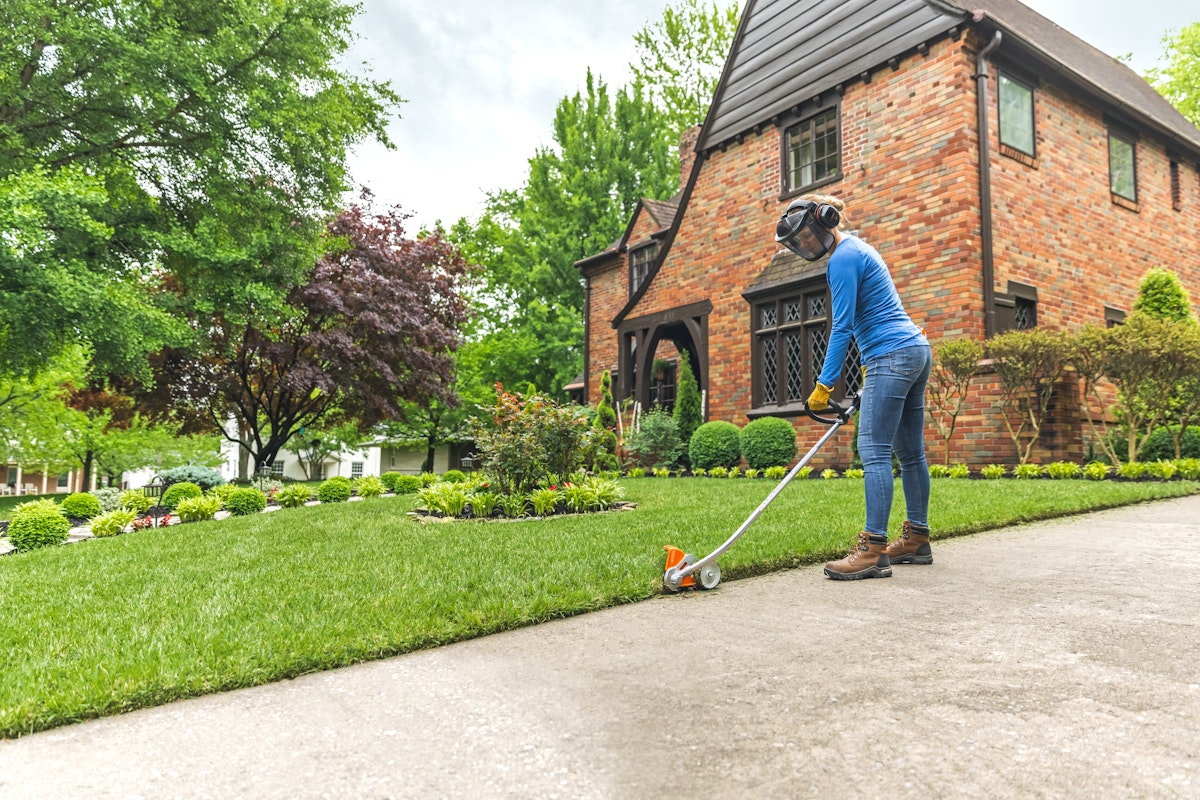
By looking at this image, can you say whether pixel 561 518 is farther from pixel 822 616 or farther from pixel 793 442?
pixel 793 442

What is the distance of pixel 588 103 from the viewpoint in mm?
28703

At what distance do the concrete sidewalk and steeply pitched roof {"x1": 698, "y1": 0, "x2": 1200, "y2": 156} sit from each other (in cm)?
1067

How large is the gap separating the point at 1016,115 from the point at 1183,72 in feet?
62.3

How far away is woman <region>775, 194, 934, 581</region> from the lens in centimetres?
415

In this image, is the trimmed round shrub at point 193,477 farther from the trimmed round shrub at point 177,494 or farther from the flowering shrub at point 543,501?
the flowering shrub at point 543,501

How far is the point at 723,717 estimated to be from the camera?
2213 mm

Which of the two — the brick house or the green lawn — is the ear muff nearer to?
the green lawn

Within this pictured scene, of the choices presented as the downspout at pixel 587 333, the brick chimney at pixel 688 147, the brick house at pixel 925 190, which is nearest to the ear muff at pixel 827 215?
the brick house at pixel 925 190

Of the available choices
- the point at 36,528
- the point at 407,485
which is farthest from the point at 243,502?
the point at 407,485

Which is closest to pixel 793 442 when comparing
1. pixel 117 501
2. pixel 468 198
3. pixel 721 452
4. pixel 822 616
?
pixel 721 452

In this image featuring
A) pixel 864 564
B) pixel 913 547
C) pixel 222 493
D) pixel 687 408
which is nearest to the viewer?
pixel 864 564

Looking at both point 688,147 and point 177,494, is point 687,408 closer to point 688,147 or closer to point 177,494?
point 688,147

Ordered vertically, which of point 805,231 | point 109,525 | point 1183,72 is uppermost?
point 1183,72

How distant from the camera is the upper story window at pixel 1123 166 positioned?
521 inches
